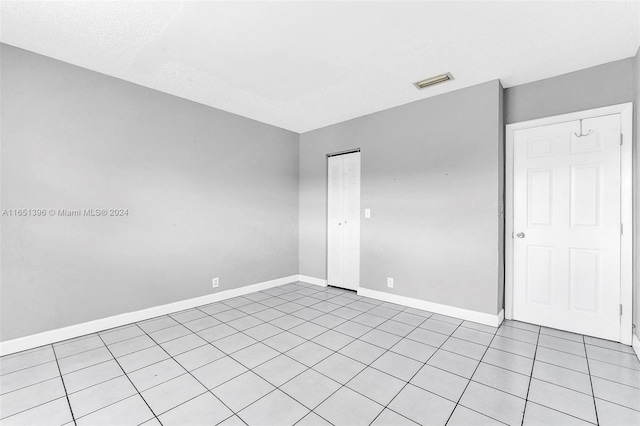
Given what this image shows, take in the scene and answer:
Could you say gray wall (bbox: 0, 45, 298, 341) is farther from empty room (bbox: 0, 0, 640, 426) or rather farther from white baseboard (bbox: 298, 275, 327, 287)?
white baseboard (bbox: 298, 275, 327, 287)

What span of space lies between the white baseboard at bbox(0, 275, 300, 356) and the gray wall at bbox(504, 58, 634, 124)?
4.26m

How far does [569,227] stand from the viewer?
2.95m

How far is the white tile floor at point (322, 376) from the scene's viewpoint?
1748 mm

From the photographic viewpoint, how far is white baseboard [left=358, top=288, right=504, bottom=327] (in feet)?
10.2

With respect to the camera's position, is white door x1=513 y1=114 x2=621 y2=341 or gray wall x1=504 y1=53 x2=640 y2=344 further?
white door x1=513 y1=114 x2=621 y2=341

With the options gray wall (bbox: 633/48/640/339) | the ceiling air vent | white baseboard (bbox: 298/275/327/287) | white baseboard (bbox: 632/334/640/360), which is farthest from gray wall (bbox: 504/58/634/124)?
white baseboard (bbox: 298/275/327/287)

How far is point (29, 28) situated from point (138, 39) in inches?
31.7

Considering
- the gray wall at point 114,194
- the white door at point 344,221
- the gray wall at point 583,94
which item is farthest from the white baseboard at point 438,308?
the gray wall at point 114,194

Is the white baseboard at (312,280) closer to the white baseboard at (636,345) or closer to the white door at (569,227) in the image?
the white door at (569,227)

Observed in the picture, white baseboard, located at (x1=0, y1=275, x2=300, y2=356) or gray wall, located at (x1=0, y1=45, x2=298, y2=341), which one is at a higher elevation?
gray wall, located at (x1=0, y1=45, x2=298, y2=341)

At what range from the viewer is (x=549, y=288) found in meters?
3.07

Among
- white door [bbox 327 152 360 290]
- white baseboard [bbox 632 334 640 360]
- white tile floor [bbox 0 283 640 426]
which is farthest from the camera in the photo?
white door [bbox 327 152 360 290]

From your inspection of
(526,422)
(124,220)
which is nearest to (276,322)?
(124,220)

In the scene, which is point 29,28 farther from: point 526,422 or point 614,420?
point 614,420
